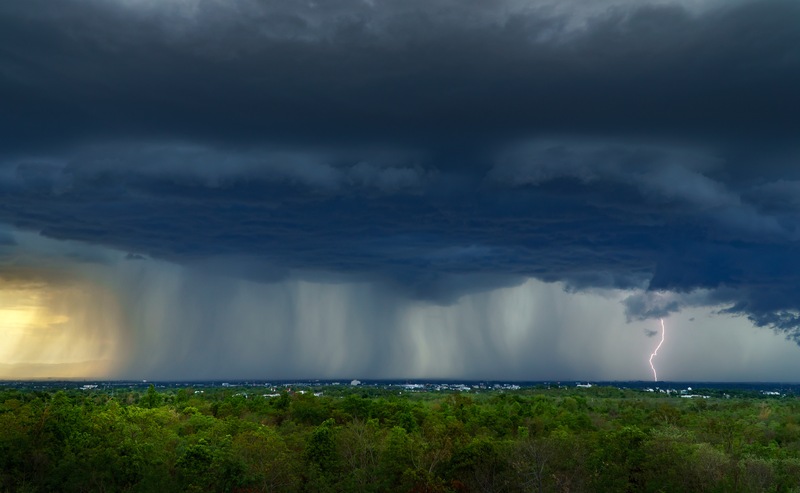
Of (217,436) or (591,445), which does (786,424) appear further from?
(217,436)

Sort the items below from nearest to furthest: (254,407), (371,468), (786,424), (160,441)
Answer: (371,468) → (160,441) → (786,424) → (254,407)

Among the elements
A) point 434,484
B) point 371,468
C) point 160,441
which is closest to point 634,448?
point 434,484

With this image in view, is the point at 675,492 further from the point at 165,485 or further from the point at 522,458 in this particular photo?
the point at 165,485

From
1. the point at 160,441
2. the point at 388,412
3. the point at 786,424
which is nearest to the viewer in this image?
the point at 160,441

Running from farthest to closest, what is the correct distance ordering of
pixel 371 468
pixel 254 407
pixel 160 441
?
1. pixel 254 407
2. pixel 160 441
3. pixel 371 468

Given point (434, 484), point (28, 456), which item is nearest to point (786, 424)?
point (434, 484)

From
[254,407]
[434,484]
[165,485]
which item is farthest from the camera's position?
[254,407]

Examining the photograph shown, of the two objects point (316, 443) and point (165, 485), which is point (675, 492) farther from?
point (165, 485)

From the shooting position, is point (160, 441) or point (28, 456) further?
point (160, 441)

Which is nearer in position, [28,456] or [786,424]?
[28,456]
